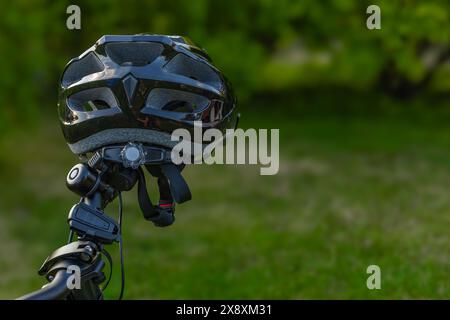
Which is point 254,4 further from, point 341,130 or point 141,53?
point 141,53

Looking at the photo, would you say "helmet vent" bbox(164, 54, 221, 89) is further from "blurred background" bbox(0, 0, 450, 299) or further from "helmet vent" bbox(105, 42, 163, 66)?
"blurred background" bbox(0, 0, 450, 299)

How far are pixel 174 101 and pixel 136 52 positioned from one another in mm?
339

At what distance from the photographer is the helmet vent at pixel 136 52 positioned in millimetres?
3449

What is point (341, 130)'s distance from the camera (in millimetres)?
12695

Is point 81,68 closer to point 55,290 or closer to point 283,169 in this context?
point 55,290

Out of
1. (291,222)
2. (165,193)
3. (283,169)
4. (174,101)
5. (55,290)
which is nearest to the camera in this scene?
(55,290)

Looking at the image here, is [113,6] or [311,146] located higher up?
[113,6]

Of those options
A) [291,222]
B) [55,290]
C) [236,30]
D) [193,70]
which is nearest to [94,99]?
[193,70]

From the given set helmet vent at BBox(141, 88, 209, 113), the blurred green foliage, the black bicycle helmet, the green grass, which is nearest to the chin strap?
the black bicycle helmet

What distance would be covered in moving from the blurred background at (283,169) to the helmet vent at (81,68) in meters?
2.90

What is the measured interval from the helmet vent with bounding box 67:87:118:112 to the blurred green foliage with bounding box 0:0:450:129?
7.67 m

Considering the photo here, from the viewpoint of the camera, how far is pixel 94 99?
348cm

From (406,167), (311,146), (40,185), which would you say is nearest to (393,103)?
(311,146)
